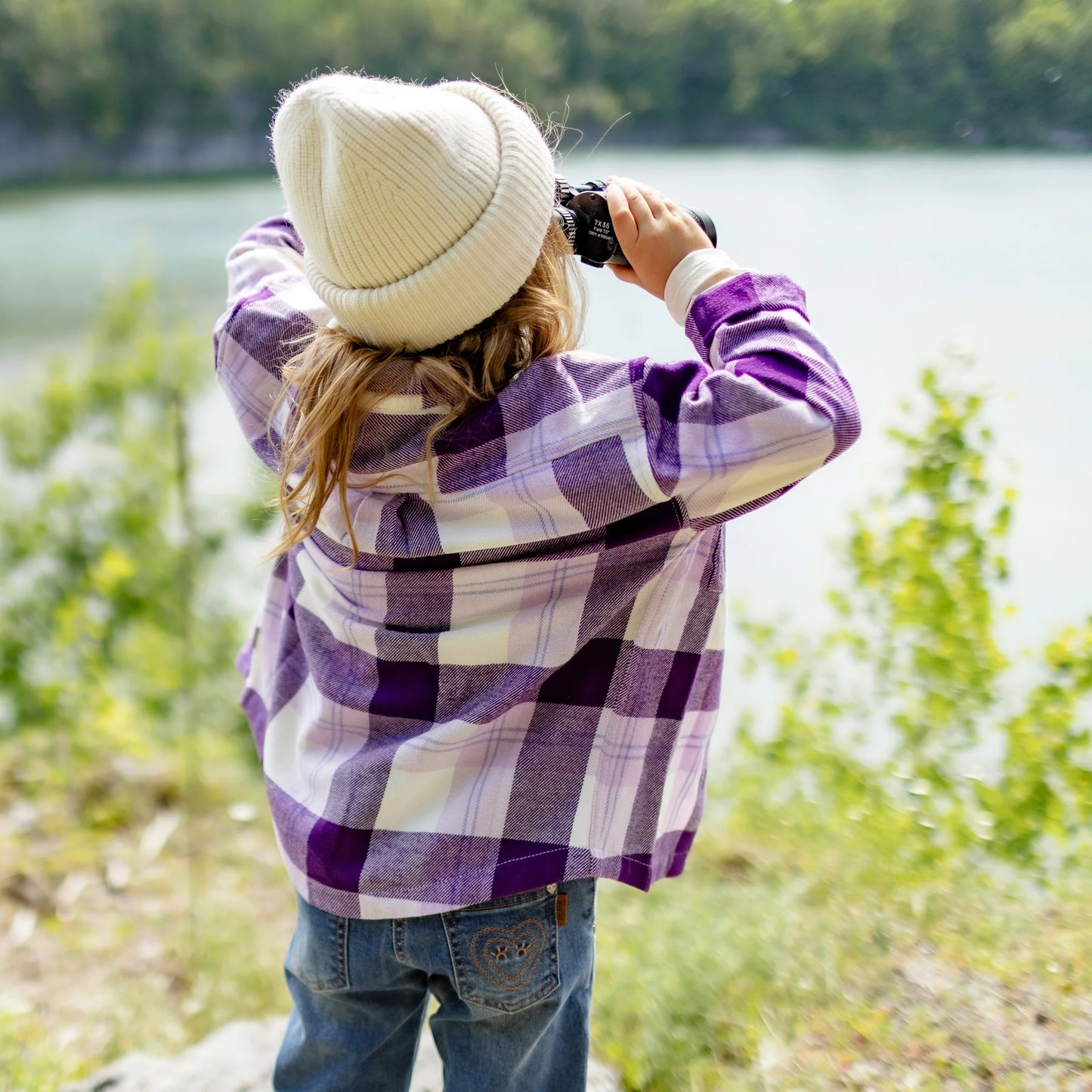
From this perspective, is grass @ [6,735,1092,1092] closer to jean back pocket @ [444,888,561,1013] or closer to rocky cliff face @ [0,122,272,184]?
jean back pocket @ [444,888,561,1013]

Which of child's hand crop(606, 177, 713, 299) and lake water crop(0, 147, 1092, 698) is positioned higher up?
child's hand crop(606, 177, 713, 299)

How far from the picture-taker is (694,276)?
0.70m

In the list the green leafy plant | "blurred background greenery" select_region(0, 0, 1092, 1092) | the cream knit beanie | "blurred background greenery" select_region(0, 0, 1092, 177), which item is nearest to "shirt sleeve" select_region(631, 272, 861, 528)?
Result: the cream knit beanie

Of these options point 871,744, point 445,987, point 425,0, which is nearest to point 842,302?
point 871,744

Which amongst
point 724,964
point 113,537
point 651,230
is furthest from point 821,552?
point 113,537

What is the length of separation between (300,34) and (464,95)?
4.42 ft

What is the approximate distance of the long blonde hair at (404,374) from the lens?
2.19 ft

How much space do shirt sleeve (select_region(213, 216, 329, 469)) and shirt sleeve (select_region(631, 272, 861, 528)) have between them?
0.94 feet

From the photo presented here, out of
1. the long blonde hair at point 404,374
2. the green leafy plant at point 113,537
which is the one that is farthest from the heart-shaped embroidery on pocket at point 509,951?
the green leafy plant at point 113,537

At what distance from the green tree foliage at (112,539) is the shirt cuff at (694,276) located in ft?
6.63

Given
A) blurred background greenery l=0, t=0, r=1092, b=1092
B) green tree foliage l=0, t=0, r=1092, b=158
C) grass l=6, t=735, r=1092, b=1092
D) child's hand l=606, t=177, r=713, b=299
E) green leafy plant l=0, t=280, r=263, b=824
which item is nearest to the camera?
child's hand l=606, t=177, r=713, b=299

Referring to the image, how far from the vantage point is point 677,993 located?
119 cm

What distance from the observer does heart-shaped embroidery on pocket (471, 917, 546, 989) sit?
0.73 meters

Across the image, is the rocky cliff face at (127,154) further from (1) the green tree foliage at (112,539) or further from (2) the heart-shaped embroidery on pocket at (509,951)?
(2) the heart-shaped embroidery on pocket at (509,951)
